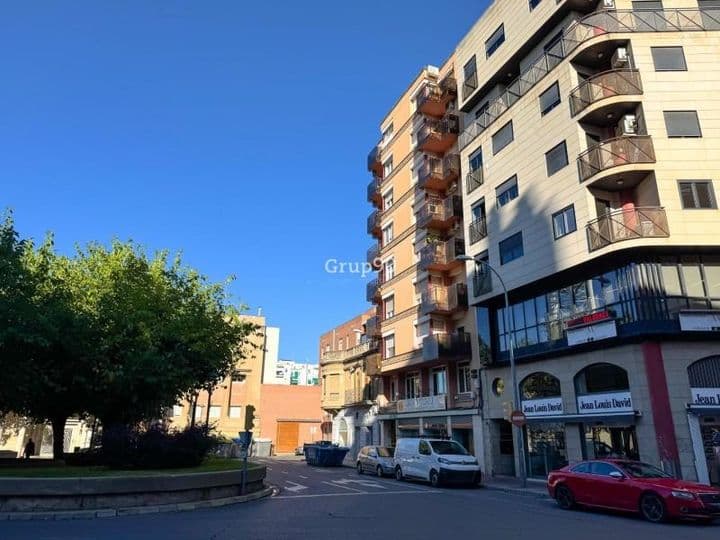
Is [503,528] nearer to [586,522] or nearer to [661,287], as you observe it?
[586,522]

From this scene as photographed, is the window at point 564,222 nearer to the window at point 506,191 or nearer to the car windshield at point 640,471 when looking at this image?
the window at point 506,191

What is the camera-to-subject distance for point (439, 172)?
1344 inches

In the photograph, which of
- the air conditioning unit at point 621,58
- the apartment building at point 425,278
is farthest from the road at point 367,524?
the air conditioning unit at point 621,58

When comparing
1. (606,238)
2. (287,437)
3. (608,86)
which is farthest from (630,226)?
(287,437)

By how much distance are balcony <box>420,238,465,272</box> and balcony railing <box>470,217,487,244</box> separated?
8.97 feet

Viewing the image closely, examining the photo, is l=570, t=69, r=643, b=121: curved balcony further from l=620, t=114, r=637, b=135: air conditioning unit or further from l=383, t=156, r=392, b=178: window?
l=383, t=156, r=392, b=178: window

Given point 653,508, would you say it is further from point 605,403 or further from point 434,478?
point 434,478

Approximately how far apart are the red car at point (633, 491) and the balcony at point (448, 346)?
14.5m

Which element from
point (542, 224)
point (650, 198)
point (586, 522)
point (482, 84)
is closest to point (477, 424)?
point (542, 224)

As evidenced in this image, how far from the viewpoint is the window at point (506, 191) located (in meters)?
26.4

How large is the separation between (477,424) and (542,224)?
10935 mm

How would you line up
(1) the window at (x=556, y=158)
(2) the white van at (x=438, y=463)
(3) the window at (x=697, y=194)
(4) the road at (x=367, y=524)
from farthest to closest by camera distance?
(1) the window at (x=556, y=158) < (2) the white van at (x=438, y=463) < (3) the window at (x=697, y=194) < (4) the road at (x=367, y=524)

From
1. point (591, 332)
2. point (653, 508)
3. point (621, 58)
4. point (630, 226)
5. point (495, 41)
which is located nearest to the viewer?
point (653, 508)

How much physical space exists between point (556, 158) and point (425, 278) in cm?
1231
